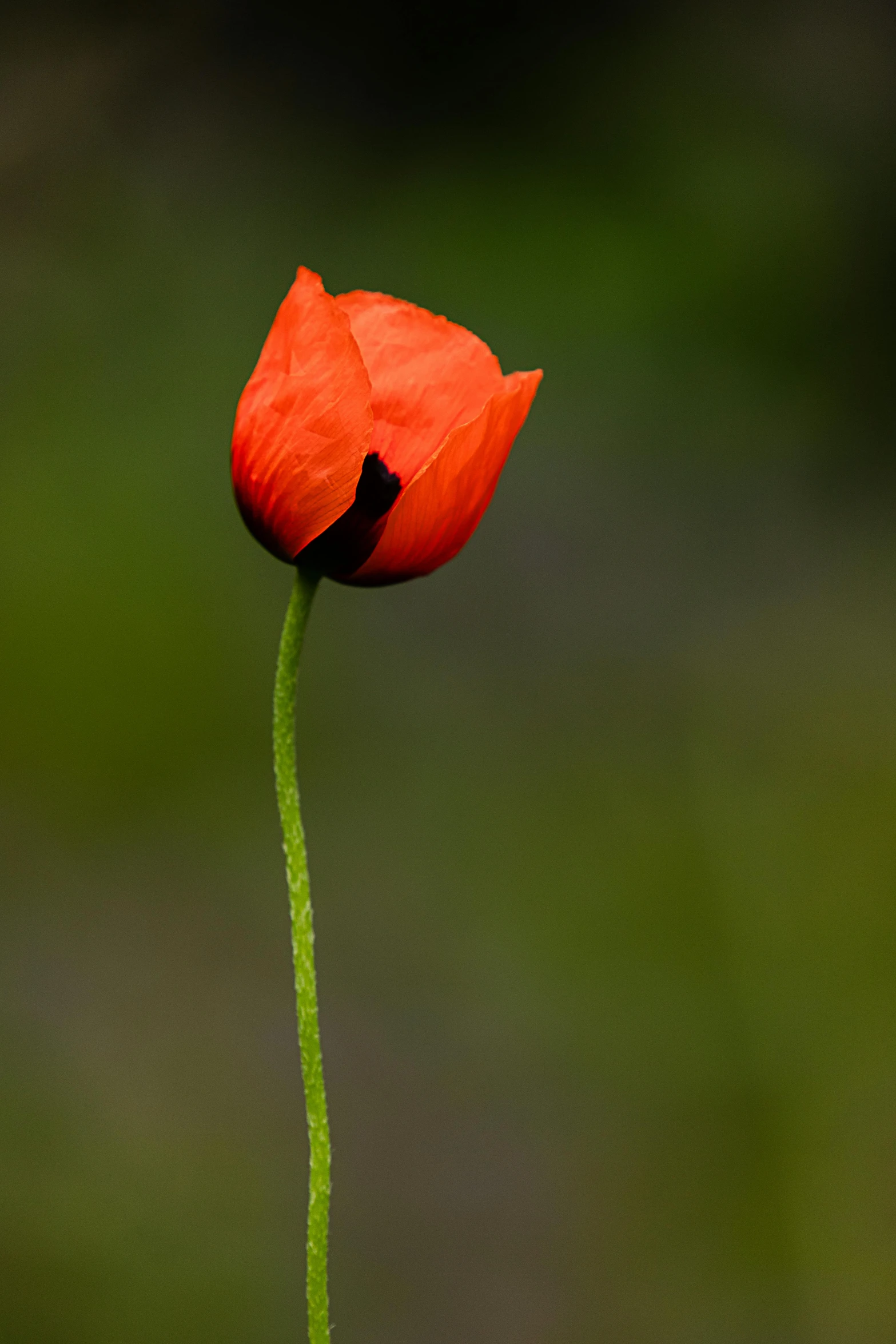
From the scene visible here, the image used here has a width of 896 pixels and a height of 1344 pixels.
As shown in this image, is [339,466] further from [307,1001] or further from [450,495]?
[307,1001]

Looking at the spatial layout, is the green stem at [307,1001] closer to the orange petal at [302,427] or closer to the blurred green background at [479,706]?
the orange petal at [302,427]

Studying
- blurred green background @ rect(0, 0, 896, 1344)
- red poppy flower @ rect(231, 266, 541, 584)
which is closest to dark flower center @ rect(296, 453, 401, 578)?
red poppy flower @ rect(231, 266, 541, 584)

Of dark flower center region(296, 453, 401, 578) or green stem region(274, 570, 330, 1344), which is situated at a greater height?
dark flower center region(296, 453, 401, 578)

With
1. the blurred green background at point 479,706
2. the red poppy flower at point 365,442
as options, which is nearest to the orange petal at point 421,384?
the red poppy flower at point 365,442

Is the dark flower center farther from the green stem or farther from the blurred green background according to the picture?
the blurred green background

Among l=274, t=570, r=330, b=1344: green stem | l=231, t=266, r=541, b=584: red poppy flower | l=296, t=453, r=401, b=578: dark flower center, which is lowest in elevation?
l=274, t=570, r=330, b=1344: green stem

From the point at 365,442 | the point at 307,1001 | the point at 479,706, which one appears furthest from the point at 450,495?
the point at 479,706

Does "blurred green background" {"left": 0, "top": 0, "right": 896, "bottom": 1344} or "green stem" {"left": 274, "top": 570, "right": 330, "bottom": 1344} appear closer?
"green stem" {"left": 274, "top": 570, "right": 330, "bottom": 1344}
